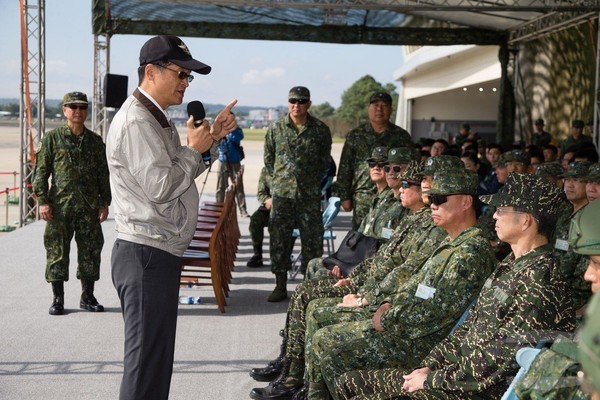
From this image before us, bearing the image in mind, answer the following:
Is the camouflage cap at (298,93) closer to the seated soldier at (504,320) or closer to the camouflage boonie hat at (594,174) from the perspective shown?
the camouflage boonie hat at (594,174)

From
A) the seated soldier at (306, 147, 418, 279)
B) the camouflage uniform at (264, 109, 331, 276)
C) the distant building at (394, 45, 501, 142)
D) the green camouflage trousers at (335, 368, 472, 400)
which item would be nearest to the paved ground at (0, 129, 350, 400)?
the camouflage uniform at (264, 109, 331, 276)

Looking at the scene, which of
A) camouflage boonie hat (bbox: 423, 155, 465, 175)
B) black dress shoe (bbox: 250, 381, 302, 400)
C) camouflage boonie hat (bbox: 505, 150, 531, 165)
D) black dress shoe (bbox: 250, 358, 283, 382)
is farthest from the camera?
camouflage boonie hat (bbox: 505, 150, 531, 165)

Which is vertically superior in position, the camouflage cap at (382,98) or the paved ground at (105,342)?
the camouflage cap at (382,98)

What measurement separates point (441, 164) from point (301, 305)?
50.6 inches

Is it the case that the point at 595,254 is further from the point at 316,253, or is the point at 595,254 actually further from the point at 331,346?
the point at 316,253

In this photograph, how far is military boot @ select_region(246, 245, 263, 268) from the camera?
8812 mm

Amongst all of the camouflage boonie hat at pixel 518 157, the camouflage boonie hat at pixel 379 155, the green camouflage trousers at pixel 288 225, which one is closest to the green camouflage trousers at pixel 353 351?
the camouflage boonie hat at pixel 379 155

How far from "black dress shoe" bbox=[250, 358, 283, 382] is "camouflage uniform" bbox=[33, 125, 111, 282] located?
7.08 feet

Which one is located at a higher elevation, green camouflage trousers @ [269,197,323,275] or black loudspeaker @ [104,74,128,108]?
black loudspeaker @ [104,74,128,108]

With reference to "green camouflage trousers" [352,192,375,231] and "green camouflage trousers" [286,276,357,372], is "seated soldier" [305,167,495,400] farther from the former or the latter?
"green camouflage trousers" [352,192,375,231]

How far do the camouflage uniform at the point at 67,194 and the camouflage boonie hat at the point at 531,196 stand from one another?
13.0 feet

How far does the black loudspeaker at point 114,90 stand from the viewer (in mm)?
10609

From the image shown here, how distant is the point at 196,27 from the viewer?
41.5ft

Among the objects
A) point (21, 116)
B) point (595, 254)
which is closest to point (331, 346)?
point (595, 254)
